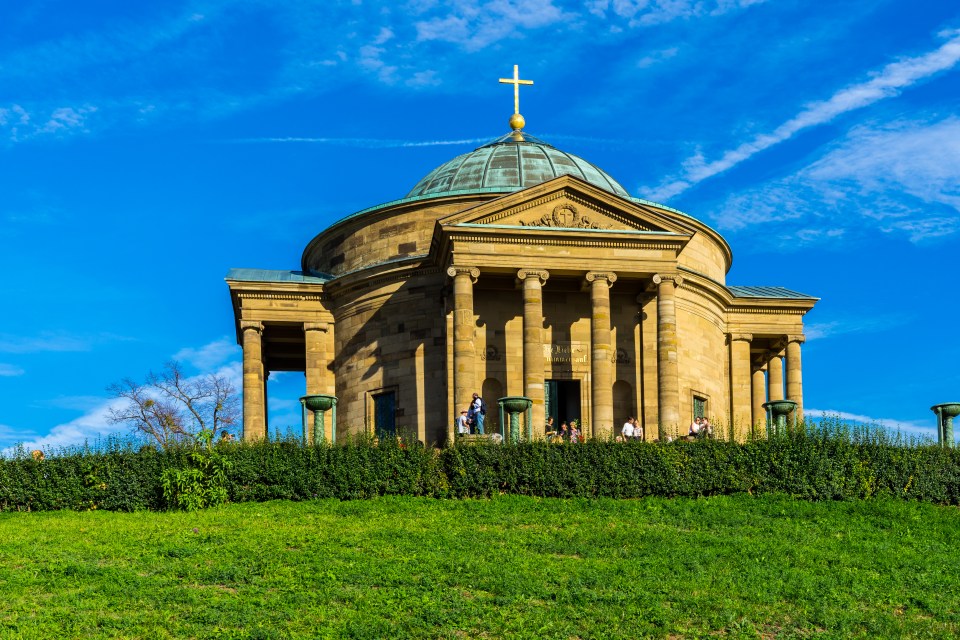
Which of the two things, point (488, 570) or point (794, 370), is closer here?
point (488, 570)

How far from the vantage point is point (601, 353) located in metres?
44.9

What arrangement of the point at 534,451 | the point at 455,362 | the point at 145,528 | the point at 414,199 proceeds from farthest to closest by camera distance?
the point at 414,199 < the point at 455,362 < the point at 534,451 < the point at 145,528

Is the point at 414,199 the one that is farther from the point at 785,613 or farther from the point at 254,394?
the point at 785,613

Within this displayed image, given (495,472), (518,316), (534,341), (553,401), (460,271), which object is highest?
(460,271)

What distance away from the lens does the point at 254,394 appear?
50562 mm

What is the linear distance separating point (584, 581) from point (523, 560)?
186cm

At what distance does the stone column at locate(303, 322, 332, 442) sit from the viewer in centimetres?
5088

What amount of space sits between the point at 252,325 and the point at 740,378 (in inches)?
777

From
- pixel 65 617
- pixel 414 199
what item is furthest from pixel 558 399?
pixel 65 617

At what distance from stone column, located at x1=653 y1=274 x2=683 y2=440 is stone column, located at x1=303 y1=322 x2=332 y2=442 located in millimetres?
13127

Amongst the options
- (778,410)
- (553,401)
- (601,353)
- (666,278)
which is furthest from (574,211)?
(778,410)

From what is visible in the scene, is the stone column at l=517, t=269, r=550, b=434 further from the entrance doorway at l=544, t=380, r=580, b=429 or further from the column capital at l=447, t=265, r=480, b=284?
the entrance doorway at l=544, t=380, r=580, b=429

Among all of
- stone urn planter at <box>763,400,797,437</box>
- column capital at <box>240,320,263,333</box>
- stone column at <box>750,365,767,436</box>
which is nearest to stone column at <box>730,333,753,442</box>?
stone column at <box>750,365,767,436</box>

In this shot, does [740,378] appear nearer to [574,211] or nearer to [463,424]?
[574,211]
